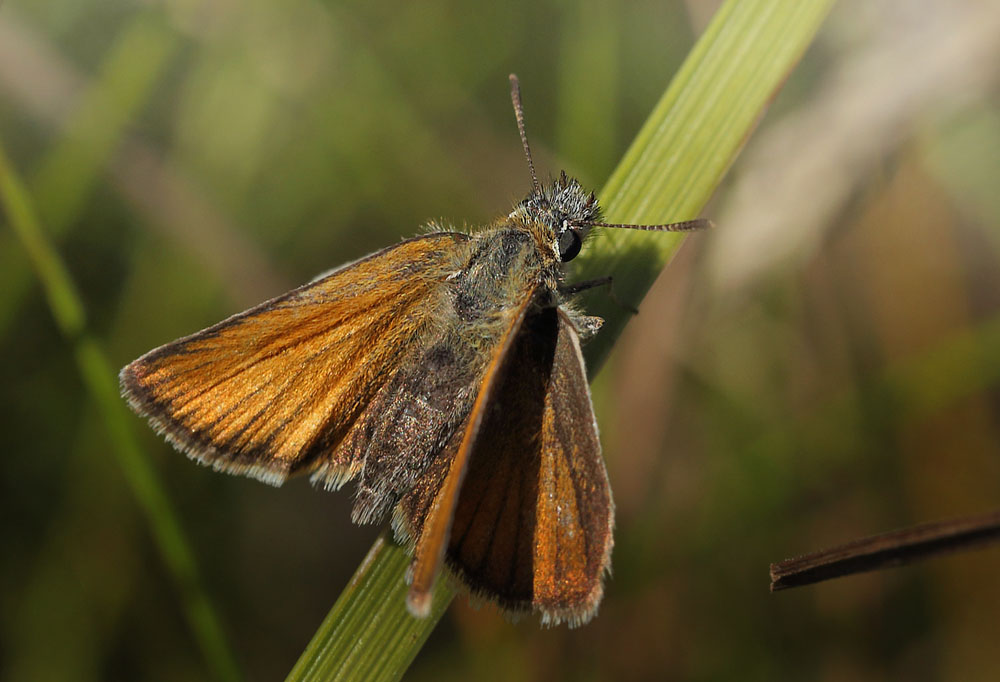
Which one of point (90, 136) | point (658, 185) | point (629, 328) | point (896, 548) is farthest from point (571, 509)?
point (90, 136)

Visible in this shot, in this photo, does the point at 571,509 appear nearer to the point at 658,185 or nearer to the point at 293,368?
the point at 293,368

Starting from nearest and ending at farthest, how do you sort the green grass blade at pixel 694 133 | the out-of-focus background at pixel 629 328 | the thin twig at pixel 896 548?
the thin twig at pixel 896 548 → the green grass blade at pixel 694 133 → the out-of-focus background at pixel 629 328

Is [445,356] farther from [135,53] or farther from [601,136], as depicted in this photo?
[135,53]

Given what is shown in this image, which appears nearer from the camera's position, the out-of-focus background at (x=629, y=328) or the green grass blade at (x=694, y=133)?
the green grass blade at (x=694, y=133)

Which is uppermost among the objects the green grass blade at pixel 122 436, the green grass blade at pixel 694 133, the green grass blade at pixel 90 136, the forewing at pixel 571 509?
the green grass blade at pixel 694 133

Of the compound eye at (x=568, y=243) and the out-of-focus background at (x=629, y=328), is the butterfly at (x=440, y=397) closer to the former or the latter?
the compound eye at (x=568, y=243)

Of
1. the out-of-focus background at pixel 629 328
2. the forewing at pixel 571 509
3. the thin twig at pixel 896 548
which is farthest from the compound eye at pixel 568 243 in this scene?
the thin twig at pixel 896 548

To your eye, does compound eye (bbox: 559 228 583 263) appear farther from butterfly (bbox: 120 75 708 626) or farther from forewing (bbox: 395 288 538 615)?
forewing (bbox: 395 288 538 615)
